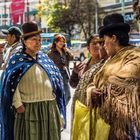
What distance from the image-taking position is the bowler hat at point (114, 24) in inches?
128

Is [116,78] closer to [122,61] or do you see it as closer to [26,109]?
[122,61]

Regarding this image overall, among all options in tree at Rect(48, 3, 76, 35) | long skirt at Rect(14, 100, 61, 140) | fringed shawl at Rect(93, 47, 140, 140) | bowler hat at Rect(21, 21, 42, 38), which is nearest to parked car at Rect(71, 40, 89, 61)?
tree at Rect(48, 3, 76, 35)

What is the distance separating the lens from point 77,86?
419 centimetres

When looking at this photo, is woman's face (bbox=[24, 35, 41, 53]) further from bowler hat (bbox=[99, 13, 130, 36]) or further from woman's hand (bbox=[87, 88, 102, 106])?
woman's hand (bbox=[87, 88, 102, 106])

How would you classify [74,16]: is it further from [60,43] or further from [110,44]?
[110,44]

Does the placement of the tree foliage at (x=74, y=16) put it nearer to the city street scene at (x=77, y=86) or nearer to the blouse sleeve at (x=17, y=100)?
the city street scene at (x=77, y=86)

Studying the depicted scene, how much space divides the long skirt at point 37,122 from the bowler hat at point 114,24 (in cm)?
181

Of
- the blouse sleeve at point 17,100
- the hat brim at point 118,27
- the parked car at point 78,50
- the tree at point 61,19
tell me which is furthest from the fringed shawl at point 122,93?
the tree at point 61,19

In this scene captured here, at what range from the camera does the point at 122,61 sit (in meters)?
3.06

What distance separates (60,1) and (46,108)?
4530 cm

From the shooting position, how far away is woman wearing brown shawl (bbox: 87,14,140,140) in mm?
2893

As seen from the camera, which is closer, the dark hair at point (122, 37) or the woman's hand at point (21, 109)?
the dark hair at point (122, 37)

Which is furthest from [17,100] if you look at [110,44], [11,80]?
[110,44]

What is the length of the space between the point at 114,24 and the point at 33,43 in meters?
1.96
